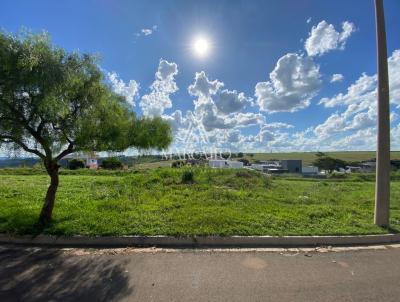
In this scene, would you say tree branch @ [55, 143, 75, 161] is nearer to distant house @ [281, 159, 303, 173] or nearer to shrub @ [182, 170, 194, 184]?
shrub @ [182, 170, 194, 184]

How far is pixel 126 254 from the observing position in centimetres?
526

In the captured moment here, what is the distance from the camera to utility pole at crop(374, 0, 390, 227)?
6922 millimetres

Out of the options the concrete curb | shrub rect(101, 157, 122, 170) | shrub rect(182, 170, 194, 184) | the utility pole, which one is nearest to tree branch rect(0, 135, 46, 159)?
the concrete curb

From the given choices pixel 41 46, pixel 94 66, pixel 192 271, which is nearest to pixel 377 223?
pixel 192 271

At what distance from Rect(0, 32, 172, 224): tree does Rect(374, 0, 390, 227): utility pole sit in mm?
6438

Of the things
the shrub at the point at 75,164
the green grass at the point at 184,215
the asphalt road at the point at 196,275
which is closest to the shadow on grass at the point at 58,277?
the asphalt road at the point at 196,275

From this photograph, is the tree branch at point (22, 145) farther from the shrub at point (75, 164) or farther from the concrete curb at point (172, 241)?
the shrub at point (75, 164)

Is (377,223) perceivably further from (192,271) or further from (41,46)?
(41,46)

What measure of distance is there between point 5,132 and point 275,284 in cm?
630

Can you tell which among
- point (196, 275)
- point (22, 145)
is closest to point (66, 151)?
point (22, 145)

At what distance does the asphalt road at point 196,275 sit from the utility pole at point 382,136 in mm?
1536

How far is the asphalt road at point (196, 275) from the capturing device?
387cm

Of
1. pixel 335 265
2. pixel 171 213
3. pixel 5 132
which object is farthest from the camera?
pixel 171 213

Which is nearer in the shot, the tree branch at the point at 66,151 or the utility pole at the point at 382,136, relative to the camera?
the tree branch at the point at 66,151
